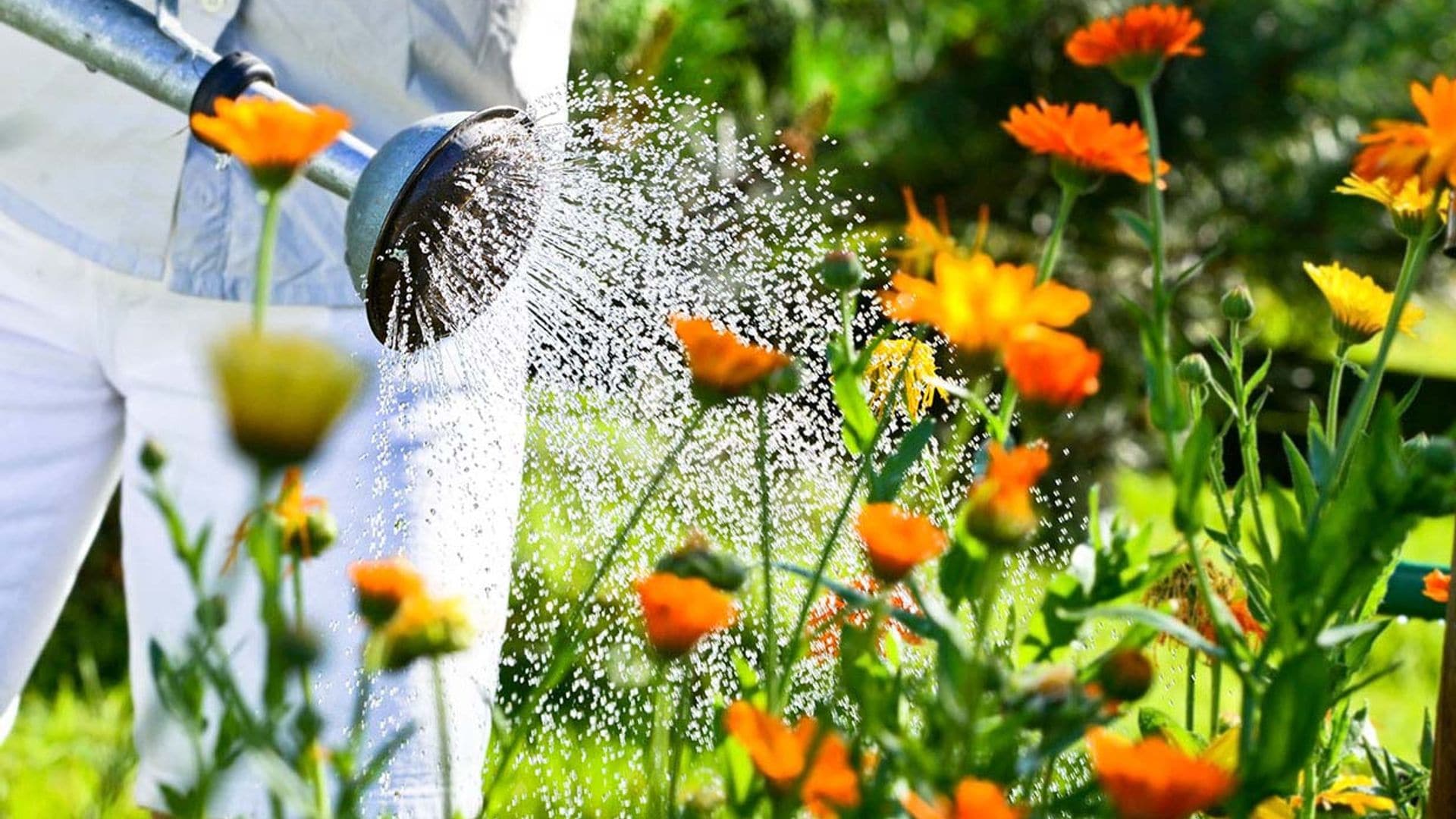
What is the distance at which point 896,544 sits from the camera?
68cm

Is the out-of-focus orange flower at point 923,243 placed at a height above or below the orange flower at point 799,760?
above

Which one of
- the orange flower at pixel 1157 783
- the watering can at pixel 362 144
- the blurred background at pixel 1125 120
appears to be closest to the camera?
the orange flower at pixel 1157 783

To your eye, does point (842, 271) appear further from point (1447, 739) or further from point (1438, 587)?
point (1438, 587)

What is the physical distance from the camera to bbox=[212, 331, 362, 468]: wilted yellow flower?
1.77ft

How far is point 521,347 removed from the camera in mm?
1644

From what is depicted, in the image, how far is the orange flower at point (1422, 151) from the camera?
2.35 ft

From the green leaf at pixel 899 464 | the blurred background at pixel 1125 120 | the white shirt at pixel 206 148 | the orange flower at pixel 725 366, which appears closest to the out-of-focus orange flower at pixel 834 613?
the green leaf at pixel 899 464

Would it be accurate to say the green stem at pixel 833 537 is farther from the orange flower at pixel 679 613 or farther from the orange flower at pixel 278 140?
the orange flower at pixel 278 140

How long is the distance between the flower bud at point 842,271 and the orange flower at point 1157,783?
39cm

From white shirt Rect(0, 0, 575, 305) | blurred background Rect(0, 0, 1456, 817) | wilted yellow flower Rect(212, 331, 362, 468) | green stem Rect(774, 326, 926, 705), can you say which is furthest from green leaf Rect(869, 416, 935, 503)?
blurred background Rect(0, 0, 1456, 817)

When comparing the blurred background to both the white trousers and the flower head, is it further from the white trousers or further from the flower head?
the flower head

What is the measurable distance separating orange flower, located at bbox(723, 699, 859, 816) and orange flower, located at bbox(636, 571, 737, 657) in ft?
0.18

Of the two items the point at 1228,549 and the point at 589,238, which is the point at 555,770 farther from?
the point at 1228,549

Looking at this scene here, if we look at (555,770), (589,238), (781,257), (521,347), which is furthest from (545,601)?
(521,347)
